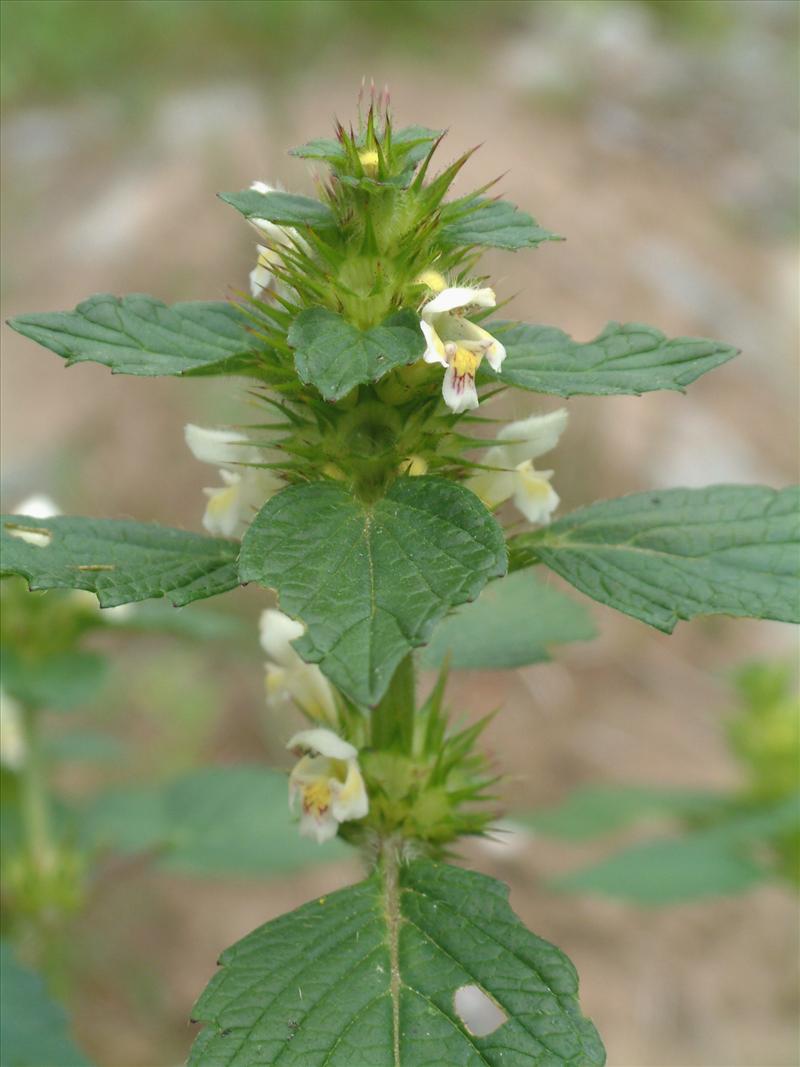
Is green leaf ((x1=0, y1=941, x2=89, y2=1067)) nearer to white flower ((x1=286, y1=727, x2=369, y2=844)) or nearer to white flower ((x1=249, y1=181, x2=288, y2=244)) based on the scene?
white flower ((x1=286, y1=727, x2=369, y2=844))

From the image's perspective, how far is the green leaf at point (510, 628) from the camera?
160 cm

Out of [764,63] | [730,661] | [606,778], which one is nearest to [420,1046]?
[606,778]

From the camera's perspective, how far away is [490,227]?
1.16 m

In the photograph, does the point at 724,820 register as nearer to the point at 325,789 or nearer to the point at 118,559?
the point at 325,789

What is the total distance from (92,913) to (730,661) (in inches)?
111

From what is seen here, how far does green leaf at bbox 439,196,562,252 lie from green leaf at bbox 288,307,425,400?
112 millimetres

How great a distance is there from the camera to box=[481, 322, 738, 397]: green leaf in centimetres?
114

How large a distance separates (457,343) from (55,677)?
1.33 m

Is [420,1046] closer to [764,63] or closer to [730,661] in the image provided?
[730,661]

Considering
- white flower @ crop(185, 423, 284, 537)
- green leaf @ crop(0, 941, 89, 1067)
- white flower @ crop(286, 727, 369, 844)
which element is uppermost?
white flower @ crop(185, 423, 284, 537)

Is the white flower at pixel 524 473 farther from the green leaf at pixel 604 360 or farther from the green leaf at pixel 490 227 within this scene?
the green leaf at pixel 490 227

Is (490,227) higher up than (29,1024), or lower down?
higher up

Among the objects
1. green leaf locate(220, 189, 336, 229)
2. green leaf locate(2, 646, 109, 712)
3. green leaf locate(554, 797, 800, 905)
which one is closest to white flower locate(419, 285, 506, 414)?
green leaf locate(220, 189, 336, 229)

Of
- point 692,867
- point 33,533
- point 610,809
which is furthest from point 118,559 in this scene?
point 610,809
